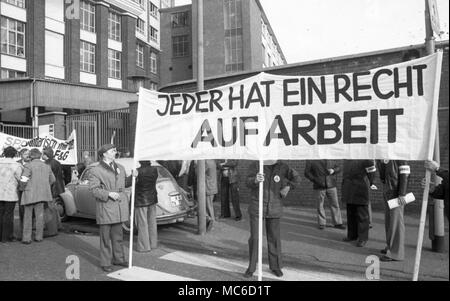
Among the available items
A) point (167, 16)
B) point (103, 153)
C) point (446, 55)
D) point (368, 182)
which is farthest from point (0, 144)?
point (167, 16)

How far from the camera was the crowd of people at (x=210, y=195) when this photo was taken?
18.2 ft

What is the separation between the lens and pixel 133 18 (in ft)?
144

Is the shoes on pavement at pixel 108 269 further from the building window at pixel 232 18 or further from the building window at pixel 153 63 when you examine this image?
the building window at pixel 153 63

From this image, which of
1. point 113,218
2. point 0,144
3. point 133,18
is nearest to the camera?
point 113,218

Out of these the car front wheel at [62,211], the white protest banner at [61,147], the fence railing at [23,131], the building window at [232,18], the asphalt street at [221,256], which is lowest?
the asphalt street at [221,256]

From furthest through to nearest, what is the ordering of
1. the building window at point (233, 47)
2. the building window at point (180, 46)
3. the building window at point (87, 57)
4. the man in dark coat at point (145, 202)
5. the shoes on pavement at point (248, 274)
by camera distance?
1. the building window at point (180, 46)
2. the building window at point (87, 57)
3. the building window at point (233, 47)
4. the man in dark coat at point (145, 202)
5. the shoes on pavement at point (248, 274)

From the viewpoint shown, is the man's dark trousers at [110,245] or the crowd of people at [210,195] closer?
the crowd of people at [210,195]

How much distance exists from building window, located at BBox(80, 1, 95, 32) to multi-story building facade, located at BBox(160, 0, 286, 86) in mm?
10158

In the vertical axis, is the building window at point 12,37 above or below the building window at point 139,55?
below

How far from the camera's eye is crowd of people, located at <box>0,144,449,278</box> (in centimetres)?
554

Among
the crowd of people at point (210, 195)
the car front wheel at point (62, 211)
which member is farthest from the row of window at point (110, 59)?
the crowd of people at point (210, 195)

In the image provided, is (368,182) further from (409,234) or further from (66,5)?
(66,5)

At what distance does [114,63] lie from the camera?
41.8 m
